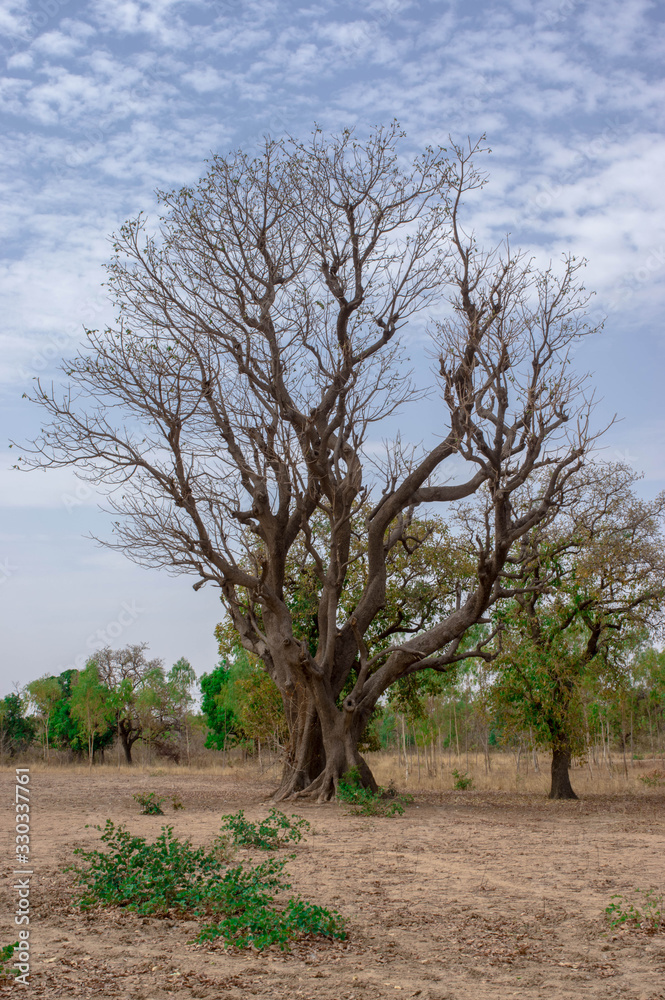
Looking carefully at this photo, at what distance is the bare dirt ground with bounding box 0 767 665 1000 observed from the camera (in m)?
4.26

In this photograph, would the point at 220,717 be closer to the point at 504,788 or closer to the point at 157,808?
the point at 504,788

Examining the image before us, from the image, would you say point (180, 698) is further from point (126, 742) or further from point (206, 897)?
point (206, 897)

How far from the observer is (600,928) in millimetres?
5398

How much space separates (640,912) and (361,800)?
24.7ft

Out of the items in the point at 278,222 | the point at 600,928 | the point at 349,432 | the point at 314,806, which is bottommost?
the point at 314,806

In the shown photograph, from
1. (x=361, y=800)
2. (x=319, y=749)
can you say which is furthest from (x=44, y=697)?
(x=361, y=800)

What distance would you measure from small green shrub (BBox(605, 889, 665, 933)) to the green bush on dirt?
6.35 feet

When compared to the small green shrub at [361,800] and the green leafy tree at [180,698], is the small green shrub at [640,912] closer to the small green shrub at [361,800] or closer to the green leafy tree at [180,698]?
the small green shrub at [361,800]

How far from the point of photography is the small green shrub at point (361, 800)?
41.3 ft

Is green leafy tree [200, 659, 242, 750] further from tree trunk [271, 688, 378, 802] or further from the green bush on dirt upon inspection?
the green bush on dirt

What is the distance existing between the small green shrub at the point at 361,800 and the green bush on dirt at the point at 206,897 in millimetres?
5795

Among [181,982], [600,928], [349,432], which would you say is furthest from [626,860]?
[349,432]

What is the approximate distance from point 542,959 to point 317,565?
37.4 feet

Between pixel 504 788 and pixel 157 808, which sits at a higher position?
pixel 157 808
